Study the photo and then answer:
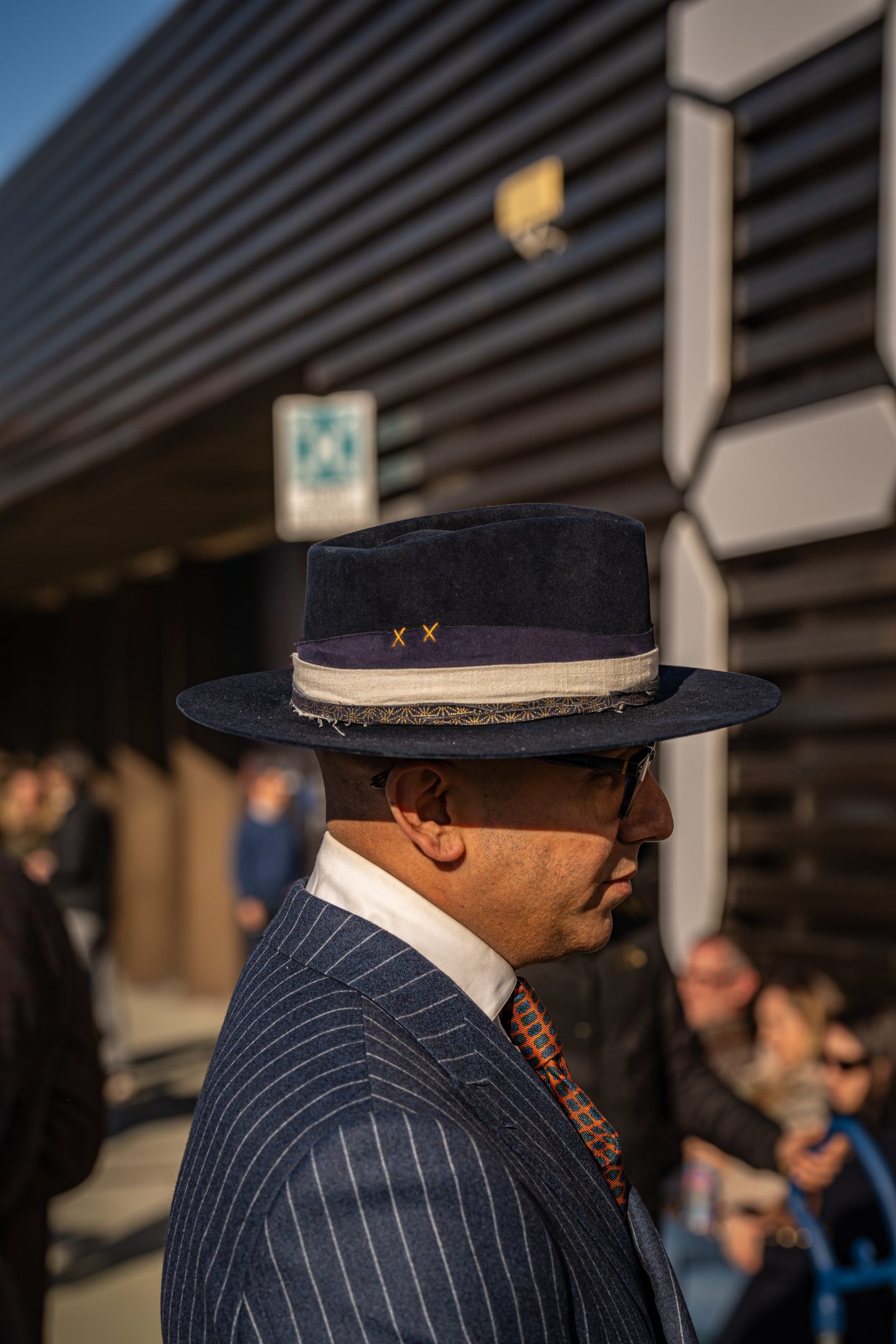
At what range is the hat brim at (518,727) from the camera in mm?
1140

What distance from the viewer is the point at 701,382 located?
4312 mm

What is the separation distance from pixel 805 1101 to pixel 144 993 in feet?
25.1

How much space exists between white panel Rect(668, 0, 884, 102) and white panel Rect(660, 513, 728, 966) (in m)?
1.55

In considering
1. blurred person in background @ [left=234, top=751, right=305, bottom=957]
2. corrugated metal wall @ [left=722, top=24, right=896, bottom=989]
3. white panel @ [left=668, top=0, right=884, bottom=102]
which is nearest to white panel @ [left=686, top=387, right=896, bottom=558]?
corrugated metal wall @ [left=722, top=24, right=896, bottom=989]

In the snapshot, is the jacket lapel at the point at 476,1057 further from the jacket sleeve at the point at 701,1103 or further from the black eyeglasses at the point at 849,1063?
the black eyeglasses at the point at 849,1063

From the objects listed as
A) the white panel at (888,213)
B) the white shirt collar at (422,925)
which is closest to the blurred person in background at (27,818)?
the white panel at (888,213)

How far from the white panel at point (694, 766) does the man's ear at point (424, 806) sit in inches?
124

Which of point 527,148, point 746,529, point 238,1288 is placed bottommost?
point 238,1288

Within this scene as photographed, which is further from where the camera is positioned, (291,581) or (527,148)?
(291,581)

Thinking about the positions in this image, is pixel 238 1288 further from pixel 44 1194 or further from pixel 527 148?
pixel 527 148

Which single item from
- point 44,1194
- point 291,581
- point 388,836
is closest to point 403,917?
point 388,836

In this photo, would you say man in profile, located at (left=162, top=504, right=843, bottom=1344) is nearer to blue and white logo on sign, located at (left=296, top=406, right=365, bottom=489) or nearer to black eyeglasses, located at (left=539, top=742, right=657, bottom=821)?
black eyeglasses, located at (left=539, top=742, right=657, bottom=821)

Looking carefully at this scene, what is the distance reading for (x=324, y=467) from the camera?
13.5 feet

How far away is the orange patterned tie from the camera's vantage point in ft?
4.10
